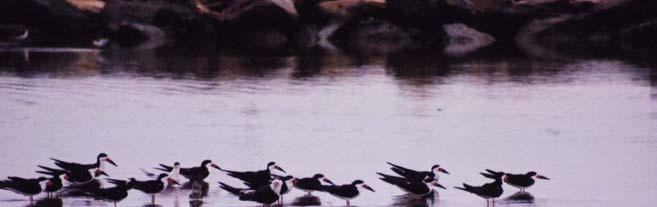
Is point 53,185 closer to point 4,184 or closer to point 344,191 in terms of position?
point 4,184

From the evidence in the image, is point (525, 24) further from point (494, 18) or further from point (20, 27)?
point (20, 27)

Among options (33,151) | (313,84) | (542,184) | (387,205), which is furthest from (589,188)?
(313,84)

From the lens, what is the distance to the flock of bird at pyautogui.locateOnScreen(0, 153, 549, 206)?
561 inches

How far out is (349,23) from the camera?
51.2 m

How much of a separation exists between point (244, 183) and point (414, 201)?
1.81 meters

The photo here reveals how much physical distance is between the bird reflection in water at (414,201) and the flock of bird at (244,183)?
74mm

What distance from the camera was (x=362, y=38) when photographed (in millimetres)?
50719

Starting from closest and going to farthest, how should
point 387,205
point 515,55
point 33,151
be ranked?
point 387,205
point 33,151
point 515,55

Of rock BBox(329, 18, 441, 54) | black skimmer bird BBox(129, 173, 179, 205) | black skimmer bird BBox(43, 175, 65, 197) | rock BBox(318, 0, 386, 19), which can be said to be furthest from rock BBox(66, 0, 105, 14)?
black skimmer bird BBox(129, 173, 179, 205)

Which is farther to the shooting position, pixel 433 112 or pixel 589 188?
pixel 433 112

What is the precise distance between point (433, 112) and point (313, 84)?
5.86m

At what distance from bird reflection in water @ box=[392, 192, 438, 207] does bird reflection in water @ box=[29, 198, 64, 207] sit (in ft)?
11.1

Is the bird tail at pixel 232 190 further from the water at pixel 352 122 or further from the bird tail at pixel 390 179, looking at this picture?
the bird tail at pixel 390 179

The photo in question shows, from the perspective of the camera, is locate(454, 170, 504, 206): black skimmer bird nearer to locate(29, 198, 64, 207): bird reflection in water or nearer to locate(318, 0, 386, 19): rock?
locate(29, 198, 64, 207): bird reflection in water
